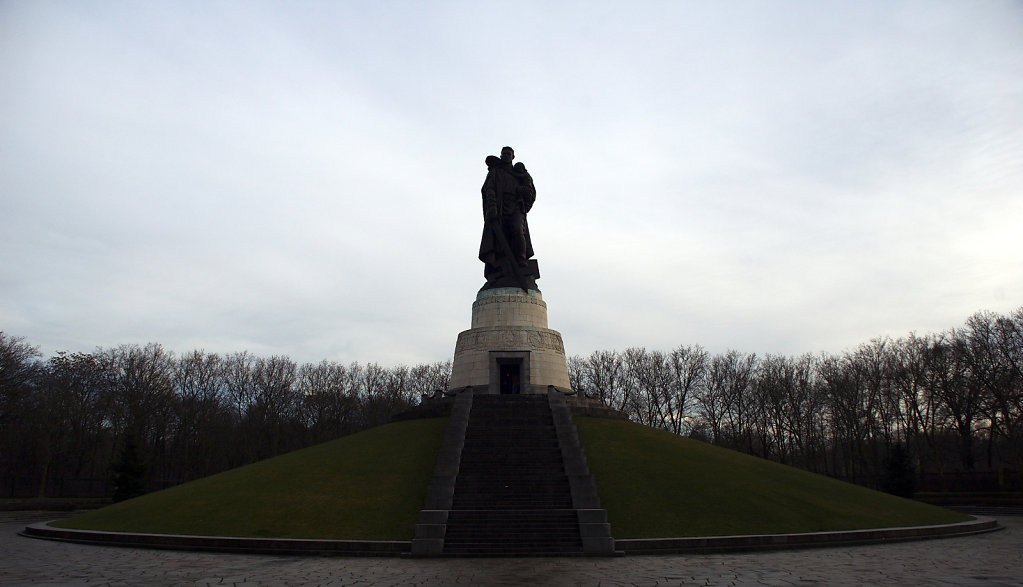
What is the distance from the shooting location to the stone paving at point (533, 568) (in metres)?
11.4

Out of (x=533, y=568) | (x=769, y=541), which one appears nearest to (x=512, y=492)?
(x=533, y=568)

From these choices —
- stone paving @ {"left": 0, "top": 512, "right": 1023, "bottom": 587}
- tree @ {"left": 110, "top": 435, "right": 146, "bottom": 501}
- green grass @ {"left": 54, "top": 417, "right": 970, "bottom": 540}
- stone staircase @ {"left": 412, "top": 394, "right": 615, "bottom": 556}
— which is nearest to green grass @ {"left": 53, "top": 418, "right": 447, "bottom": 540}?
green grass @ {"left": 54, "top": 417, "right": 970, "bottom": 540}

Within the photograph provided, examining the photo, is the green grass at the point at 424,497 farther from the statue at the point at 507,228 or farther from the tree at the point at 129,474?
the tree at the point at 129,474

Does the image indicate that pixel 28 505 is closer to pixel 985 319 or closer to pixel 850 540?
pixel 850 540

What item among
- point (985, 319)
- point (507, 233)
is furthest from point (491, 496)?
point (985, 319)

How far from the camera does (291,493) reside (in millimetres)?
20328

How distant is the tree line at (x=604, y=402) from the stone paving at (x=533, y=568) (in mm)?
22538

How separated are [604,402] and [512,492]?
37045mm

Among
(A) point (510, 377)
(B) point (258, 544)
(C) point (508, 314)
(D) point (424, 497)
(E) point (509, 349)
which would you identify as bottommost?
(B) point (258, 544)

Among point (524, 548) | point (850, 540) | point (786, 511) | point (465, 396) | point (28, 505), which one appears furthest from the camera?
point (28, 505)

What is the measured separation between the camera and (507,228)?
107 ft

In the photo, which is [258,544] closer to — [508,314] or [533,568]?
[533,568]

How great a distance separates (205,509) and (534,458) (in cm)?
1072

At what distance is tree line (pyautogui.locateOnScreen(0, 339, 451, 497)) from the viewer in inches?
1721
